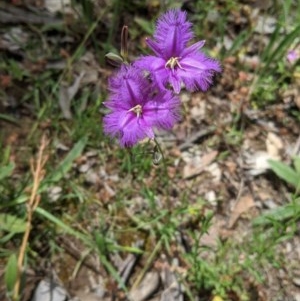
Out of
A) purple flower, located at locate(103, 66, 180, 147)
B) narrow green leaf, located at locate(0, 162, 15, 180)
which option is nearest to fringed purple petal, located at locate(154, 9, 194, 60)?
purple flower, located at locate(103, 66, 180, 147)

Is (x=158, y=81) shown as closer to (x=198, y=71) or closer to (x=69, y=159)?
(x=198, y=71)

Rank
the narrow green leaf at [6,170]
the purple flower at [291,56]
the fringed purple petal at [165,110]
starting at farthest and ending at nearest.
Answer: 1. the purple flower at [291,56]
2. the narrow green leaf at [6,170]
3. the fringed purple petal at [165,110]

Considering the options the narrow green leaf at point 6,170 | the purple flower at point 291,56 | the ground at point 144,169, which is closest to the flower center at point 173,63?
the ground at point 144,169

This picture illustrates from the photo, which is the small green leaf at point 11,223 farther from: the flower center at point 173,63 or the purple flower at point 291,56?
the purple flower at point 291,56

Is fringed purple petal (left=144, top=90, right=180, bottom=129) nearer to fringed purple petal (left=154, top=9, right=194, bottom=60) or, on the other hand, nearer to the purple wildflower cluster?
the purple wildflower cluster

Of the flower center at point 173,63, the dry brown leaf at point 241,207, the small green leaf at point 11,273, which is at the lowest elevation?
the small green leaf at point 11,273
